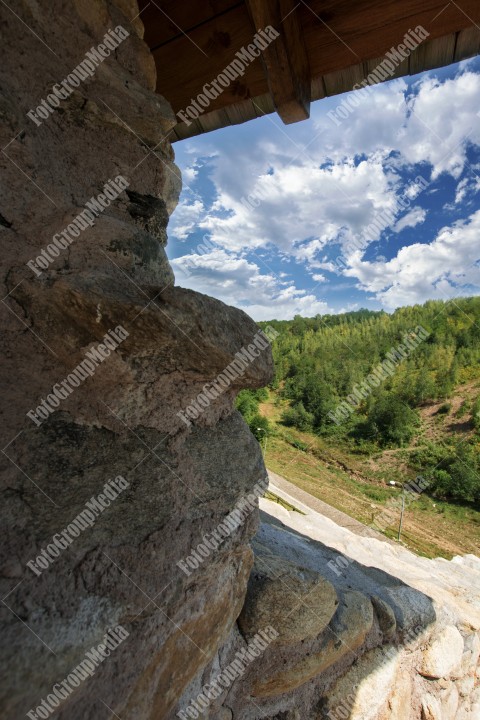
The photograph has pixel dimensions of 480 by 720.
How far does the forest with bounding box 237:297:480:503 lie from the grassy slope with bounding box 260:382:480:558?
79cm

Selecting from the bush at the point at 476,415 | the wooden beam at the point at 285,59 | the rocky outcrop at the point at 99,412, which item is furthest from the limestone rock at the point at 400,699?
the bush at the point at 476,415

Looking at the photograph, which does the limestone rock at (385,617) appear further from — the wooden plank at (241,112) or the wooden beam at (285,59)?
the wooden plank at (241,112)

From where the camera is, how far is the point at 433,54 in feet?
5.01

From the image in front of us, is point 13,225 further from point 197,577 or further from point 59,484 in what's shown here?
point 197,577

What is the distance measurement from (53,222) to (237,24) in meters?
1.15

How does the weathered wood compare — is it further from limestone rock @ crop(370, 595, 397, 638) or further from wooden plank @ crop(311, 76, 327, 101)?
limestone rock @ crop(370, 595, 397, 638)

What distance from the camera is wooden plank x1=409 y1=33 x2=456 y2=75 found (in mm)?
1483

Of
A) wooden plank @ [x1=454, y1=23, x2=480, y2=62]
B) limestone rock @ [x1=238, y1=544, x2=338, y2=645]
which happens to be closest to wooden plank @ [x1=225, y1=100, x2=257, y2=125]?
wooden plank @ [x1=454, y1=23, x2=480, y2=62]

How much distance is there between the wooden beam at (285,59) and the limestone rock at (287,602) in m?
2.00

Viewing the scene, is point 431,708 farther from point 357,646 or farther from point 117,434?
point 117,434

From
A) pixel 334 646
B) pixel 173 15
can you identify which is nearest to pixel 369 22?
pixel 173 15

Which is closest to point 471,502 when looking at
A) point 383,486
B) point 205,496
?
point 383,486

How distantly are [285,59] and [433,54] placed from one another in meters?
0.61

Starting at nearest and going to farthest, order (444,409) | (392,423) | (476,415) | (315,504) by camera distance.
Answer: (315,504) < (476,415) < (392,423) < (444,409)
